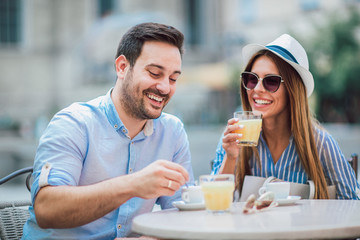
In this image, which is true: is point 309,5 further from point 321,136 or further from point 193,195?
point 193,195

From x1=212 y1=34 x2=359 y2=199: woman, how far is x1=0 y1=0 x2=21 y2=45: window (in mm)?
20097

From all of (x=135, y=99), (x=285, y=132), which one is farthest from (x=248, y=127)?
(x=135, y=99)

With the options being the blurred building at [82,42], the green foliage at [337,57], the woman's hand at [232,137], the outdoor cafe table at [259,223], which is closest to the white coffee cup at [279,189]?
the outdoor cafe table at [259,223]

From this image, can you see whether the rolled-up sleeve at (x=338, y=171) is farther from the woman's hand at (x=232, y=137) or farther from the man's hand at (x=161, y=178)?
the man's hand at (x=161, y=178)

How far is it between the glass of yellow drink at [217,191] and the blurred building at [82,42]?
17.4m

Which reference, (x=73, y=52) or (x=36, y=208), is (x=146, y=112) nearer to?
(x=36, y=208)

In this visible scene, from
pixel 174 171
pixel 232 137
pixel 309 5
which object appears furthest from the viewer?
pixel 309 5

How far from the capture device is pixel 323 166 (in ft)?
9.06

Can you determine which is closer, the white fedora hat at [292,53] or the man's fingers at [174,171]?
the man's fingers at [174,171]

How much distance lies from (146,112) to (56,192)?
2.02ft

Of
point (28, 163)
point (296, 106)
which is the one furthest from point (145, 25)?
point (28, 163)

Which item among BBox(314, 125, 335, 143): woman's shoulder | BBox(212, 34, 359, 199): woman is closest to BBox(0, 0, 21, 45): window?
BBox(212, 34, 359, 199): woman

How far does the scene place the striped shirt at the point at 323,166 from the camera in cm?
269

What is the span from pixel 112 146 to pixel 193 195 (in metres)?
0.50
